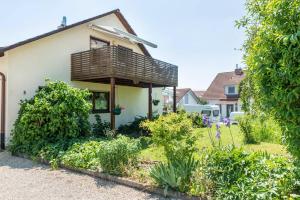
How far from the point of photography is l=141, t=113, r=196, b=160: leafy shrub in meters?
6.42

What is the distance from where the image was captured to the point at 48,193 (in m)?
6.09

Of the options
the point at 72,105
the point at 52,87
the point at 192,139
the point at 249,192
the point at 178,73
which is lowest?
the point at 249,192

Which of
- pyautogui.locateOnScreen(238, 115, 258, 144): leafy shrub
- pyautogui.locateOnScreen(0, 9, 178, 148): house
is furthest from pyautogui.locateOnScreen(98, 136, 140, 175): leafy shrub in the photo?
pyautogui.locateOnScreen(238, 115, 258, 144): leafy shrub

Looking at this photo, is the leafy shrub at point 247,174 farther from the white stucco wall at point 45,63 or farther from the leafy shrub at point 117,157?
the white stucco wall at point 45,63

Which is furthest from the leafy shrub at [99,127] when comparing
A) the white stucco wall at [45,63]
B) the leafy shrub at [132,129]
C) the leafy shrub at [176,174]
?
the leafy shrub at [176,174]

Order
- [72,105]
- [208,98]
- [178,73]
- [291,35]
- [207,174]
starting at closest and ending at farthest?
[291,35], [207,174], [72,105], [178,73], [208,98]

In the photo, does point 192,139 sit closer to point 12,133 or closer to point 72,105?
point 72,105

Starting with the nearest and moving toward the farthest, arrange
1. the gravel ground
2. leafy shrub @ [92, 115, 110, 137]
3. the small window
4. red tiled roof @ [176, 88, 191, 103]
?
the gravel ground → leafy shrub @ [92, 115, 110, 137] → the small window → red tiled roof @ [176, 88, 191, 103]

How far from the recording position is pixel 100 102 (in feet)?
53.3

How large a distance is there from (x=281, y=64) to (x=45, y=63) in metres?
11.4

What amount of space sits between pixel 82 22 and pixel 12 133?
686 cm

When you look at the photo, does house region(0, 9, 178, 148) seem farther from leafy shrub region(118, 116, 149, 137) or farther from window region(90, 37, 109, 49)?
leafy shrub region(118, 116, 149, 137)

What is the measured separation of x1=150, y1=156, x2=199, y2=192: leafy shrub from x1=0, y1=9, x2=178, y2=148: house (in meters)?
7.20

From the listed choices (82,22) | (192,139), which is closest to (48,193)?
(192,139)
